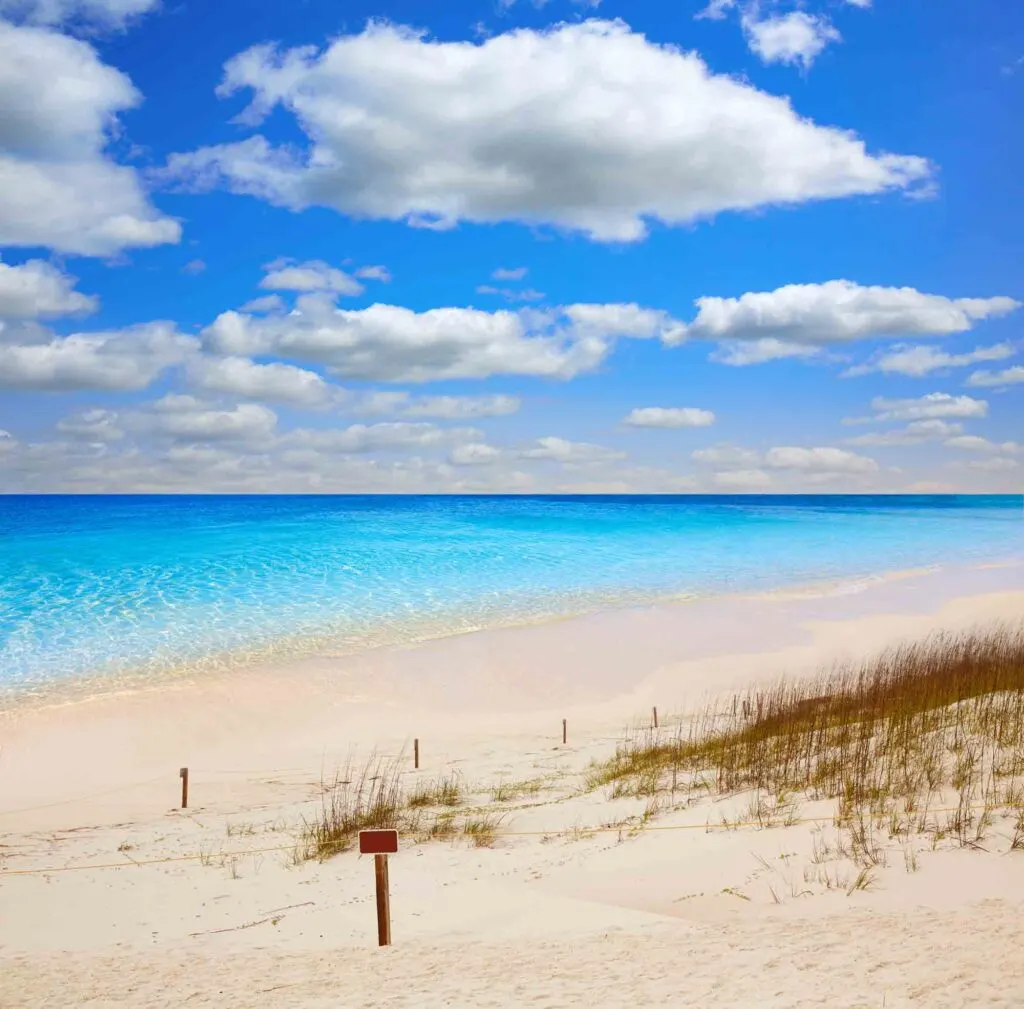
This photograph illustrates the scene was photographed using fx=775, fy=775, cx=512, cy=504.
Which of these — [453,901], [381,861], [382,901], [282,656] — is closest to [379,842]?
[381,861]

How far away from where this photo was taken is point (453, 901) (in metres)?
6.88

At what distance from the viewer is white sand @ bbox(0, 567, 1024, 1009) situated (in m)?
4.97

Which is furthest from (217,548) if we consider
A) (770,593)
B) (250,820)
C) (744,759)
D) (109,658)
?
(744,759)

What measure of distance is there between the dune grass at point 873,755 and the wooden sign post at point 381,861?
3.77 m

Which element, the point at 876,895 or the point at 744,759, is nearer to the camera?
the point at 876,895

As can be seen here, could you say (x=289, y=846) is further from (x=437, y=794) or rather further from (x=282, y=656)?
(x=282, y=656)

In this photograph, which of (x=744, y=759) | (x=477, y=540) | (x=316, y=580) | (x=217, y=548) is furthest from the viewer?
(x=477, y=540)

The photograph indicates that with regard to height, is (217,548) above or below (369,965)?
above

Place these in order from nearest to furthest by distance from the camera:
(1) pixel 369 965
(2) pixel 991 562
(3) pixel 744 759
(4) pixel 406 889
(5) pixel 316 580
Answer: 1. (1) pixel 369 965
2. (4) pixel 406 889
3. (3) pixel 744 759
4. (5) pixel 316 580
5. (2) pixel 991 562

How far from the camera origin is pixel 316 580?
33031 mm

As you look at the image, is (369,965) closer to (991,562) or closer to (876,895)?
(876,895)

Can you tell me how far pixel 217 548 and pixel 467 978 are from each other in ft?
141

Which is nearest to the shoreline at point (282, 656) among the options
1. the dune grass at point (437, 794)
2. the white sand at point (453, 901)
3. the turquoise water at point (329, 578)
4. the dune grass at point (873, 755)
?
the turquoise water at point (329, 578)

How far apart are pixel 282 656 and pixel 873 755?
15.7 meters
